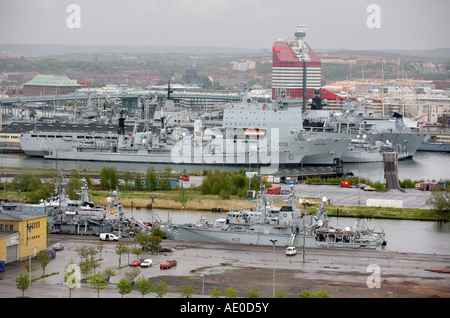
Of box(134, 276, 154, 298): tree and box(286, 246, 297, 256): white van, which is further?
box(286, 246, 297, 256): white van

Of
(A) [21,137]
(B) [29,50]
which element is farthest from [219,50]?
(A) [21,137]

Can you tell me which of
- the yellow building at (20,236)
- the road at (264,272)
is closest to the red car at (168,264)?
the road at (264,272)

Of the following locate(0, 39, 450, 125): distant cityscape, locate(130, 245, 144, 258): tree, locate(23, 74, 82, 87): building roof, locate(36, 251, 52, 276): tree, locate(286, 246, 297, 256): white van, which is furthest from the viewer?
locate(23, 74, 82, 87): building roof

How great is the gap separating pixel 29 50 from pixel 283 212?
109 meters

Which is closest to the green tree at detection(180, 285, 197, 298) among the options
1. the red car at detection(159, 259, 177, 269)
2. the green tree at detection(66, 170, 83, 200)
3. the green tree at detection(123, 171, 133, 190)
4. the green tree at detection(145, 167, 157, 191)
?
the red car at detection(159, 259, 177, 269)

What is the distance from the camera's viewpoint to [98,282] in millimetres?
16406

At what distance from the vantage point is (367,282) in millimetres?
17922

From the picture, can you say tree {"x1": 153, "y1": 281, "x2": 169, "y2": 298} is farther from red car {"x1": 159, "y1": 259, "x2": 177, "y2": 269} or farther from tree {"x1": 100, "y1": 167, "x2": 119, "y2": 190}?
tree {"x1": 100, "y1": 167, "x2": 119, "y2": 190}

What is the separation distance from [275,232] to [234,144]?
66.1 ft

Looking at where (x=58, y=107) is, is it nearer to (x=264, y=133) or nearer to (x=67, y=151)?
(x=67, y=151)

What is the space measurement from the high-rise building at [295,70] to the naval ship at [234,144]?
3739cm

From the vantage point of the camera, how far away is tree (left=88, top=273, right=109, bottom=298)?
16.4m

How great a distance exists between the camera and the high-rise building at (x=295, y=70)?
8341 centimetres

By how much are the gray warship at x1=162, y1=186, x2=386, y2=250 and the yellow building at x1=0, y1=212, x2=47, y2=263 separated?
160 inches
